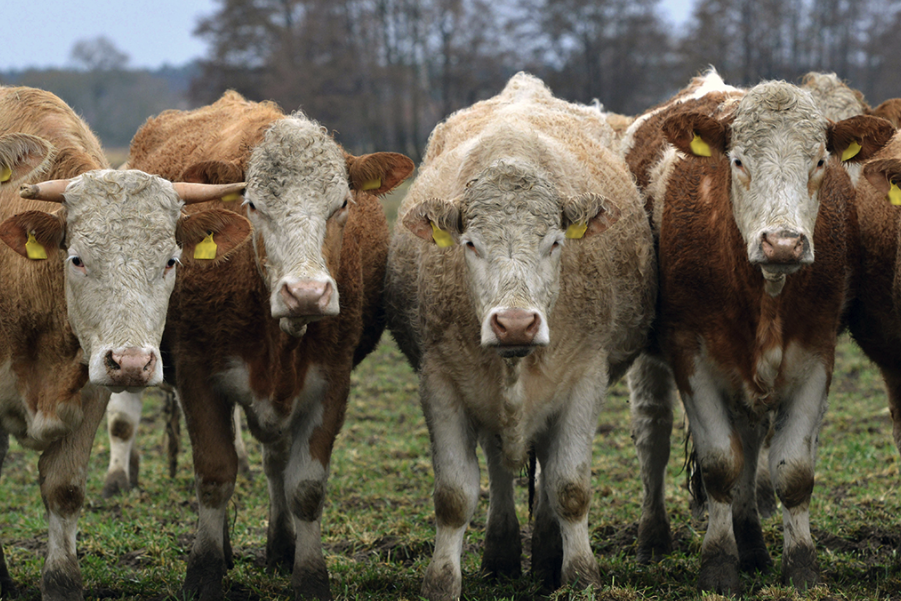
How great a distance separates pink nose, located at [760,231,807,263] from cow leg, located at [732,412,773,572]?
1.46 m

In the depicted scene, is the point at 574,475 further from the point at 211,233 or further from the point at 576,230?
the point at 211,233

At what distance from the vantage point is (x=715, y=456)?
570 cm

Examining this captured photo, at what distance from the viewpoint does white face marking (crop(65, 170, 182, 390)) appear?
4.65 m

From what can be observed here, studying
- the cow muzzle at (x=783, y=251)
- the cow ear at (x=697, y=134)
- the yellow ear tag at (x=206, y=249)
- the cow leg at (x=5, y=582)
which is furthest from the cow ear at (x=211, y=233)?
the cow muzzle at (x=783, y=251)

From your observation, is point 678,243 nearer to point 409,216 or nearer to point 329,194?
point 409,216

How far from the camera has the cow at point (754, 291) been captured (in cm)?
526

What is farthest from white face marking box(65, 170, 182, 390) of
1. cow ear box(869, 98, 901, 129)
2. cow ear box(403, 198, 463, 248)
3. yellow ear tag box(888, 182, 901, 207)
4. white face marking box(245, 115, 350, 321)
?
cow ear box(869, 98, 901, 129)

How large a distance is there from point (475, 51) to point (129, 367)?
98.4 feet

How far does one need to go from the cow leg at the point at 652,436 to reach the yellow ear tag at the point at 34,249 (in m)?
3.93

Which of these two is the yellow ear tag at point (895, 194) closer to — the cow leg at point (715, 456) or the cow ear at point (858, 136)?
the cow ear at point (858, 136)

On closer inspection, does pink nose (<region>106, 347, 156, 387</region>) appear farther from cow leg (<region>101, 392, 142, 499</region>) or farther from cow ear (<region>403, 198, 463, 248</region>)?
cow leg (<region>101, 392, 142, 499</region>)

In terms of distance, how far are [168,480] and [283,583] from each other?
123 inches

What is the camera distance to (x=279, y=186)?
206 inches

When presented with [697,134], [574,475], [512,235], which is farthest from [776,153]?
[574,475]
